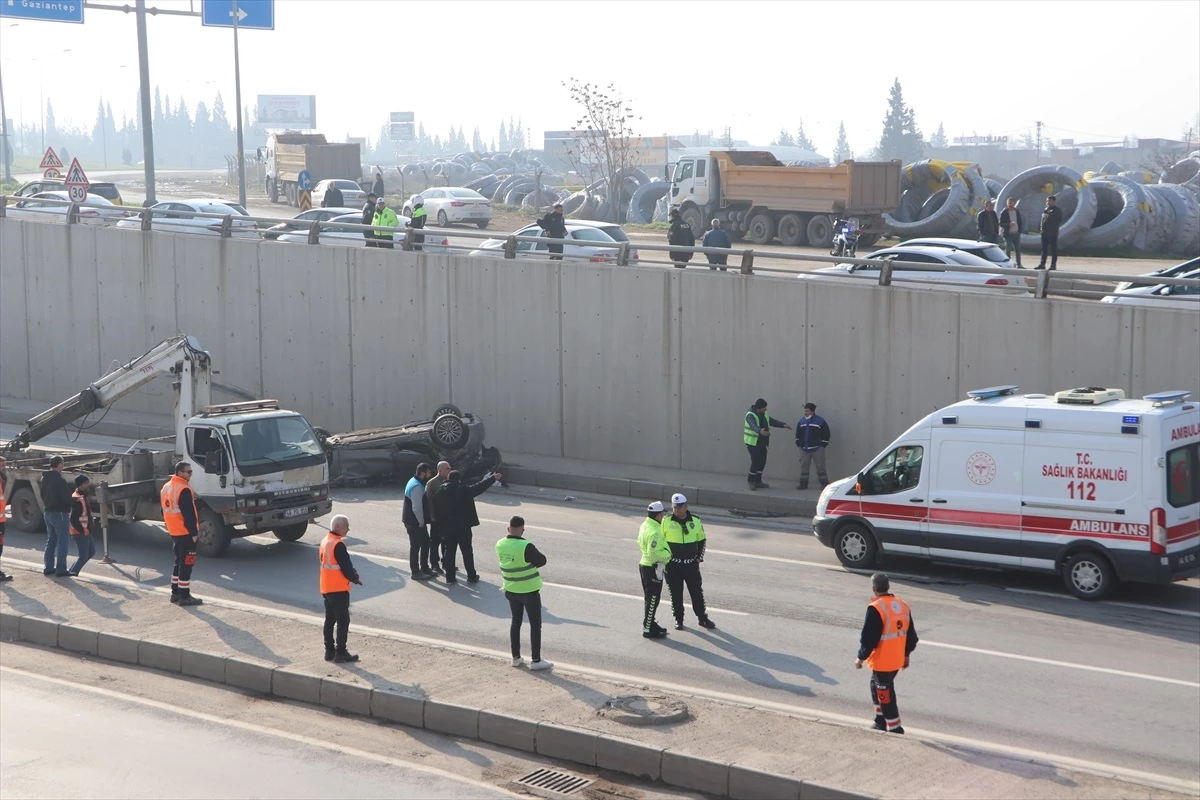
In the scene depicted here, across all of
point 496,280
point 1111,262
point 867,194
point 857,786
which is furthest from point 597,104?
point 857,786

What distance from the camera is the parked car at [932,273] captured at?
64.6 feet

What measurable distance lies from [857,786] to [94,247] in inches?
997

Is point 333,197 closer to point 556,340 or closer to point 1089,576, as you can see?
point 556,340

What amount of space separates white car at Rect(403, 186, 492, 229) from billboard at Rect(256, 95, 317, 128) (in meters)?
151

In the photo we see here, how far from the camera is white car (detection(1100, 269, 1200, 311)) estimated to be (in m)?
17.8

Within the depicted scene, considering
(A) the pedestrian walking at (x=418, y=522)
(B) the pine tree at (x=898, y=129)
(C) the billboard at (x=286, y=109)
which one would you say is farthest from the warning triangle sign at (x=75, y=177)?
(C) the billboard at (x=286, y=109)

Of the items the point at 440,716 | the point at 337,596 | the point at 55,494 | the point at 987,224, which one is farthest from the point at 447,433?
the point at 987,224

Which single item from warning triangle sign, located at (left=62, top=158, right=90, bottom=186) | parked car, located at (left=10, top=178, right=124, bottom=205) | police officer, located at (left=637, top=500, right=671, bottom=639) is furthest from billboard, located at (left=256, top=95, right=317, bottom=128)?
police officer, located at (left=637, top=500, right=671, bottom=639)

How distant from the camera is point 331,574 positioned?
482 inches

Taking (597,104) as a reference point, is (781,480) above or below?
below

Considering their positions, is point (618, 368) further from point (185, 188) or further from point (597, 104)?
point (185, 188)

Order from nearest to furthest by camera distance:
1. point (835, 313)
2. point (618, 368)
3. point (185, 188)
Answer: point (835, 313) → point (618, 368) → point (185, 188)

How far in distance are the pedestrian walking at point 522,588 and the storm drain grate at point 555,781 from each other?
2114 millimetres

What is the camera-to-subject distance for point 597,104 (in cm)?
6003
